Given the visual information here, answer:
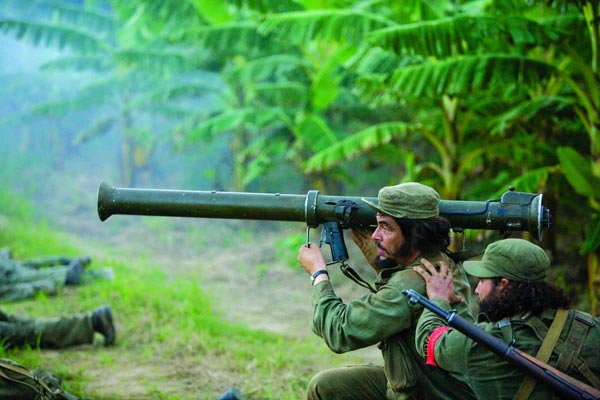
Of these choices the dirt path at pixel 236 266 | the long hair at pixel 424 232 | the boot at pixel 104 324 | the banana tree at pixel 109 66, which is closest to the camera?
the long hair at pixel 424 232

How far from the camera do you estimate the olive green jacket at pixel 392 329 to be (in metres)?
2.88

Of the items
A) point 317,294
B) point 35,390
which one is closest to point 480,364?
point 317,294

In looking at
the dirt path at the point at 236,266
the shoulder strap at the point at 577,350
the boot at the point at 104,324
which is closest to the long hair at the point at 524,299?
the shoulder strap at the point at 577,350

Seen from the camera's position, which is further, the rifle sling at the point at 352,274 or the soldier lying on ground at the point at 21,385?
the soldier lying on ground at the point at 21,385

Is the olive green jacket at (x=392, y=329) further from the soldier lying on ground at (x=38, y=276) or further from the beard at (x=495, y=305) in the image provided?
the soldier lying on ground at (x=38, y=276)

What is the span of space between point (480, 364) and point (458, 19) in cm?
354

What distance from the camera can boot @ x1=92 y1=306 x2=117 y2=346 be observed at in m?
6.07

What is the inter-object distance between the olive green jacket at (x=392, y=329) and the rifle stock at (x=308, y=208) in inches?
13.2

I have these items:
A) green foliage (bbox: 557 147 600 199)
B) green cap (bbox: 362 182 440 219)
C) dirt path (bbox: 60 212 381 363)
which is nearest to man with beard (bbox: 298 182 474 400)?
green cap (bbox: 362 182 440 219)

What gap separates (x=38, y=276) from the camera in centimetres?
843

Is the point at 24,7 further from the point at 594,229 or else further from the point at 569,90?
the point at 594,229

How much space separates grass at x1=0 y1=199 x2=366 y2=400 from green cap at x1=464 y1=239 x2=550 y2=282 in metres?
2.40

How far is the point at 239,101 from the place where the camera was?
14562 millimetres

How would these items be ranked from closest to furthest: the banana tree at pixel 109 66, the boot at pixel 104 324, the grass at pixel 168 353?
1. the grass at pixel 168 353
2. the boot at pixel 104 324
3. the banana tree at pixel 109 66
